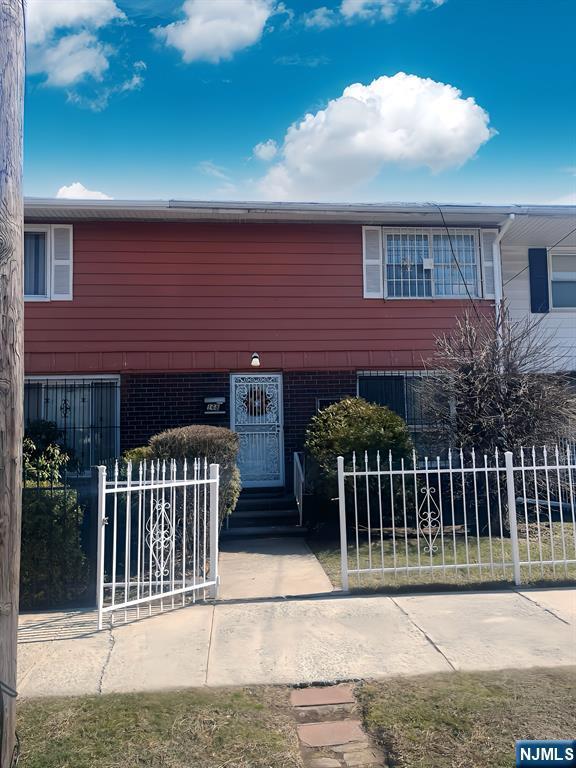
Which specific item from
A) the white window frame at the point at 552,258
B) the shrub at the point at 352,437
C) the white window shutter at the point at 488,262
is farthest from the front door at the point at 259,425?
the white window frame at the point at 552,258

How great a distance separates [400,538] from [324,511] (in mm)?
1418

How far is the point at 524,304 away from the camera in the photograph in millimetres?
12375

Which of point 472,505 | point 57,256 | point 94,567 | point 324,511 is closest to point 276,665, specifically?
point 94,567

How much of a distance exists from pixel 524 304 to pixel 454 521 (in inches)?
246

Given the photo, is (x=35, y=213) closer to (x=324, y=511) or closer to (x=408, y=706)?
(x=324, y=511)

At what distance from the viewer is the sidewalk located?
433cm

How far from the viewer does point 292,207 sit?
35.7 feet

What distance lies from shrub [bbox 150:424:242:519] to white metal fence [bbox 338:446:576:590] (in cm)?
165

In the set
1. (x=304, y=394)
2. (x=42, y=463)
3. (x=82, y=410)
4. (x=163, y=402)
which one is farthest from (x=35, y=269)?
(x=304, y=394)

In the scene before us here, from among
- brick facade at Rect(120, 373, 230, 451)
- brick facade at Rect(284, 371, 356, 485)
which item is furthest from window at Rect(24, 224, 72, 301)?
brick facade at Rect(284, 371, 356, 485)

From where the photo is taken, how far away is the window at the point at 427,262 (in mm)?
11594

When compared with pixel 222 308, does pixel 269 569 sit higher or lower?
lower

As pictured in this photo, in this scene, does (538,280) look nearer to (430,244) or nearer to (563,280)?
(563,280)

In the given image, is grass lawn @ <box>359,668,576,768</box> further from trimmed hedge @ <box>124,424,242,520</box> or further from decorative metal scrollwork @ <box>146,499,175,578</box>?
trimmed hedge @ <box>124,424,242,520</box>
